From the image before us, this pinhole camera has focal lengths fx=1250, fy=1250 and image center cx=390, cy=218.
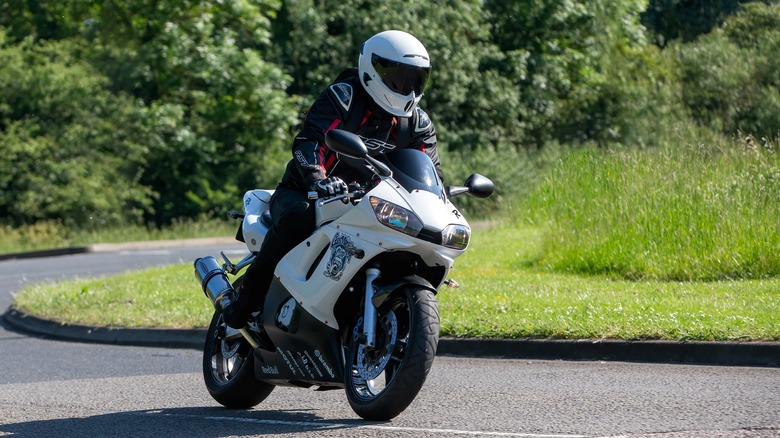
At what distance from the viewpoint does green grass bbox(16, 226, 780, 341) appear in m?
9.86

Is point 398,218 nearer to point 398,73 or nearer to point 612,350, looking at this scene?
point 398,73

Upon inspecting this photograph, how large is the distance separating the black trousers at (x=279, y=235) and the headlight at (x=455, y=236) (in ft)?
2.95

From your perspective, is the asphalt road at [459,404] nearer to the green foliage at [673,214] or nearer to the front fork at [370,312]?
the front fork at [370,312]

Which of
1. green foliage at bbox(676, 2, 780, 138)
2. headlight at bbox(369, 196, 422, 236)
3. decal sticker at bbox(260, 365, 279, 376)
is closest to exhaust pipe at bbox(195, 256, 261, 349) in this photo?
decal sticker at bbox(260, 365, 279, 376)

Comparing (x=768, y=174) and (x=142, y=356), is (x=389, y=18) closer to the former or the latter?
(x=768, y=174)

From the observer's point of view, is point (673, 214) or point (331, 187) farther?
point (673, 214)

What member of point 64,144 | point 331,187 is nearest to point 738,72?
point 64,144

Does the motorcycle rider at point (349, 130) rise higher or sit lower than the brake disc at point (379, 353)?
higher

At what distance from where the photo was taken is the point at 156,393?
8.34 m

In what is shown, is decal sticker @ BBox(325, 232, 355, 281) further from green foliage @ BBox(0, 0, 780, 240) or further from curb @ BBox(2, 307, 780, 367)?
green foliage @ BBox(0, 0, 780, 240)

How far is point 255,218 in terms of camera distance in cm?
734

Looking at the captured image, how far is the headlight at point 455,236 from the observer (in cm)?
609

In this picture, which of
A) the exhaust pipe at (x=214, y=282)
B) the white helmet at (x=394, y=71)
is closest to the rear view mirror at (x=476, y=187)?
the white helmet at (x=394, y=71)

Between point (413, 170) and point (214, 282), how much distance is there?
1.88 meters
